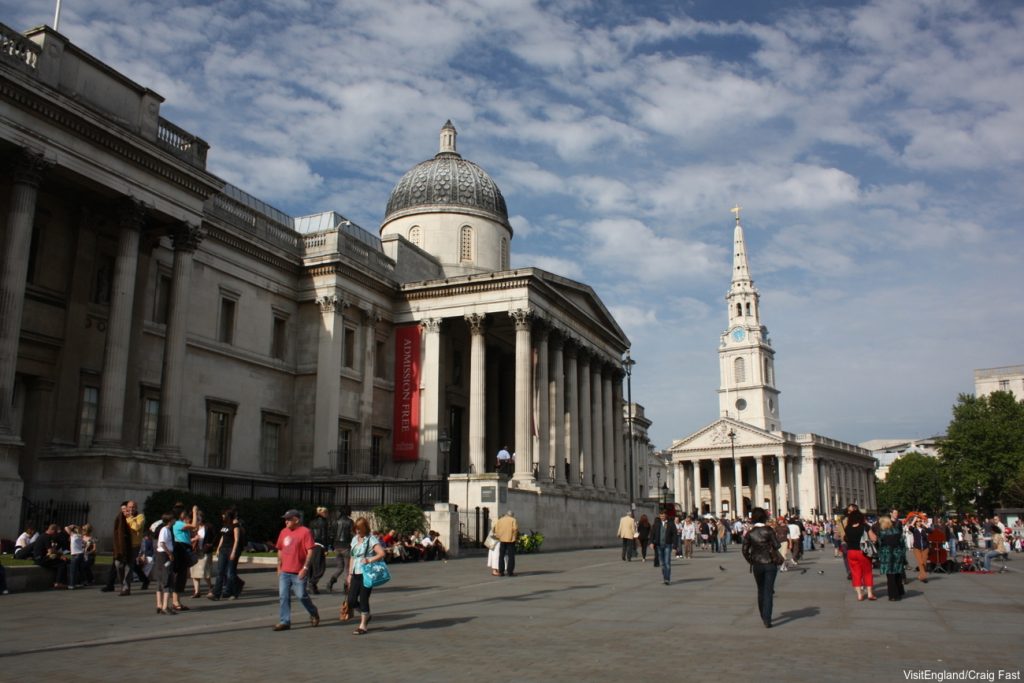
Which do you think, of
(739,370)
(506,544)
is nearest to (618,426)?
(506,544)

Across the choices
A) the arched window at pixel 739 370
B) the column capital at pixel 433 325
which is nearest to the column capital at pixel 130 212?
the column capital at pixel 433 325

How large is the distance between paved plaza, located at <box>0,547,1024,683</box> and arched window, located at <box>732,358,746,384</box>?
103922mm

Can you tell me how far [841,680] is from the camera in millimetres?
8055

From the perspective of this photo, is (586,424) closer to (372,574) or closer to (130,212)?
(130,212)

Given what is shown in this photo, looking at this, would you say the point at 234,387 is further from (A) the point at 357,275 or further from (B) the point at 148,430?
(A) the point at 357,275

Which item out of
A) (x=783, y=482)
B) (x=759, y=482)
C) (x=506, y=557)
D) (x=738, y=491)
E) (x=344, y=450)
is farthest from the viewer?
(x=759, y=482)

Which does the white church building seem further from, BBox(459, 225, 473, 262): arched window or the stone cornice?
the stone cornice

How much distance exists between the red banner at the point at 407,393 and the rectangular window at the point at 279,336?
561 cm

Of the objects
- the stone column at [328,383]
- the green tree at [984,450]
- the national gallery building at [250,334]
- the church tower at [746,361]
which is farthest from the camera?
the church tower at [746,361]

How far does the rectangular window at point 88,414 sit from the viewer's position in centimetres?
2556

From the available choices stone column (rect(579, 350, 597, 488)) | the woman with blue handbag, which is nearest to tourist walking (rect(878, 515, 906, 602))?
the woman with blue handbag

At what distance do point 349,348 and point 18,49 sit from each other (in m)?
18.2

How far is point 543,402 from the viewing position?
39.8 meters

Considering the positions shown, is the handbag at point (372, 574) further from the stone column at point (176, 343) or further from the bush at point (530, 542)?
the bush at point (530, 542)
